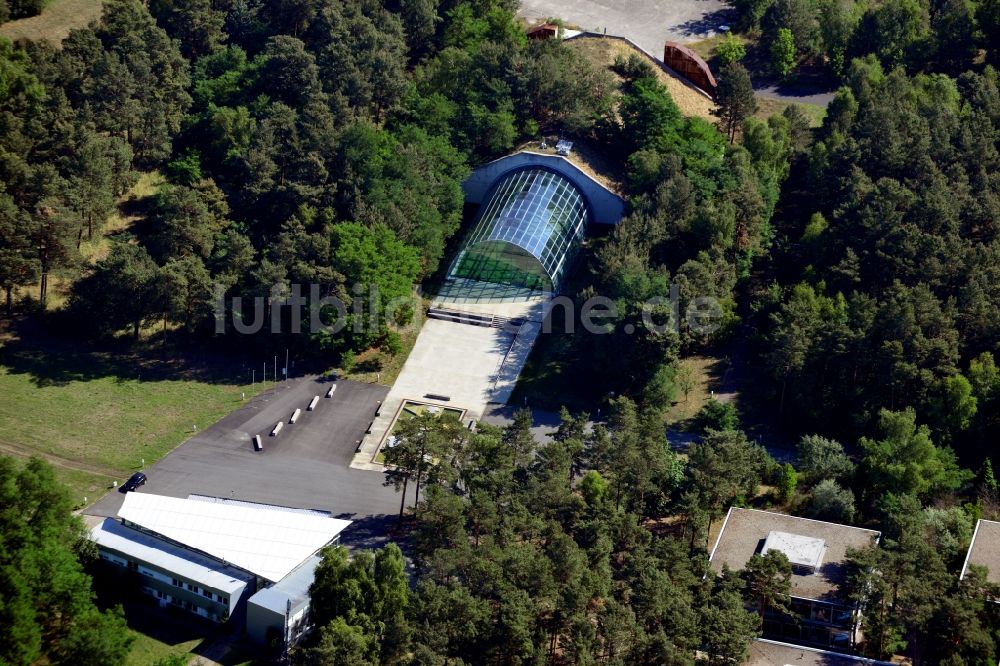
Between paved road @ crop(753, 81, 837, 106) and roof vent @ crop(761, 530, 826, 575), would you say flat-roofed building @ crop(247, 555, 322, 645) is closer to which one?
roof vent @ crop(761, 530, 826, 575)

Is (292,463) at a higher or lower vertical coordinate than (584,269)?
lower

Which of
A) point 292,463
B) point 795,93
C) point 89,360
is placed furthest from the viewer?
point 795,93

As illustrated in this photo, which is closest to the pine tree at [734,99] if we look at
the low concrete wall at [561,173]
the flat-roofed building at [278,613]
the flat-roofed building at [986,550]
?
the low concrete wall at [561,173]

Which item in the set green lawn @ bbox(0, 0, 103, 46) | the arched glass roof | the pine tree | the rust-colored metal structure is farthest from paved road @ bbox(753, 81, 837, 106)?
green lawn @ bbox(0, 0, 103, 46)

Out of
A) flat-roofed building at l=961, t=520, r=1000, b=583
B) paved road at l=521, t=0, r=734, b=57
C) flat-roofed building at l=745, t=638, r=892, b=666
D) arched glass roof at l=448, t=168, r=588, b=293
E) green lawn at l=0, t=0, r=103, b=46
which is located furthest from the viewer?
paved road at l=521, t=0, r=734, b=57

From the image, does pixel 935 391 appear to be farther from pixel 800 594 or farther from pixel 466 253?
pixel 466 253

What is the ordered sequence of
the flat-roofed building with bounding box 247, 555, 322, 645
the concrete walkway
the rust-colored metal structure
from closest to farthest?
the flat-roofed building with bounding box 247, 555, 322, 645, the concrete walkway, the rust-colored metal structure

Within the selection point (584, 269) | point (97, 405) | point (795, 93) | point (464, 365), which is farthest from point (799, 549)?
point (795, 93)

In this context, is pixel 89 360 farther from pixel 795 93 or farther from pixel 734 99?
pixel 795 93
